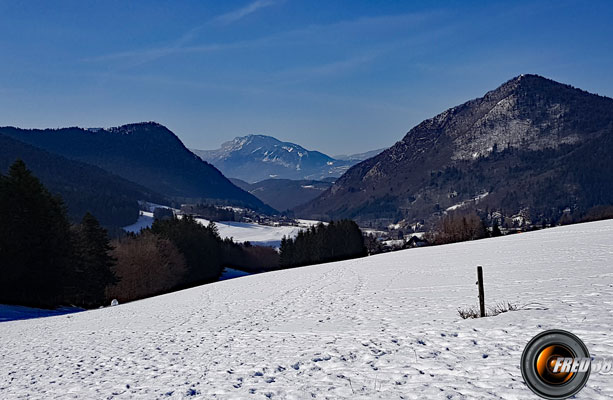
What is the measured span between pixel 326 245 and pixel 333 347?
281 ft

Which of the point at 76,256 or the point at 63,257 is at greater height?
the point at 63,257

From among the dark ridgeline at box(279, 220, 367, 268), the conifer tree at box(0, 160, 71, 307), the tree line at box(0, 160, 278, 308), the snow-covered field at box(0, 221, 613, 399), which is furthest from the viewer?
the dark ridgeline at box(279, 220, 367, 268)

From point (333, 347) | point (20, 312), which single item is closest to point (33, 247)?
point (20, 312)

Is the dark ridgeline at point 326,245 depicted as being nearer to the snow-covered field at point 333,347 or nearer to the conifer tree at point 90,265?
the conifer tree at point 90,265

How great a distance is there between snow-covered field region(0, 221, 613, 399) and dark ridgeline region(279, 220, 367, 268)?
244 ft

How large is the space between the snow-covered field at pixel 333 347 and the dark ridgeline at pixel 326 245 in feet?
244

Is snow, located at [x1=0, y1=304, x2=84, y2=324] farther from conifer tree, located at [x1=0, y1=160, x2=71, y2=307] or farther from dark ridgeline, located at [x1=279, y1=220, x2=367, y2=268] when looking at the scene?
dark ridgeline, located at [x1=279, y1=220, x2=367, y2=268]

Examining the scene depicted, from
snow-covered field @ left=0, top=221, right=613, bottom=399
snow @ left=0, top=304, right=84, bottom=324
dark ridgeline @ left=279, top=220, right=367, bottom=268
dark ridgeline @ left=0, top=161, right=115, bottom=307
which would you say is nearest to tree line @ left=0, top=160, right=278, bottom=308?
dark ridgeline @ left=0, top=161, right=115, bottom=307

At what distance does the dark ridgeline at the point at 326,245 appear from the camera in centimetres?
9575

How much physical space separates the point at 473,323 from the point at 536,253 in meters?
23.0

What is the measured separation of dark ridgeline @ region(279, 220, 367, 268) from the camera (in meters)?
95.8

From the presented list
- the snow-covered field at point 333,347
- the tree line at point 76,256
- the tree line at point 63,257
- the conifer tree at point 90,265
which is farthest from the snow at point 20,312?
the snow-covered field at point 333,347

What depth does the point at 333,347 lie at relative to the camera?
10.9 m

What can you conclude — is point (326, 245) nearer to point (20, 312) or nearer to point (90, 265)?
point (90, 265)
